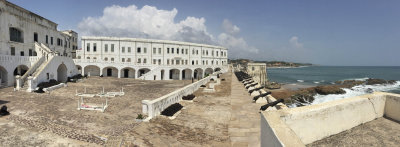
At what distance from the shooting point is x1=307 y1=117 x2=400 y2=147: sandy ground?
22.2 feet

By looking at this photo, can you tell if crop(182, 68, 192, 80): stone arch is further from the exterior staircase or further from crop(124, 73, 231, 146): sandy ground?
crop(124, 73, 231, 146): sandy ground

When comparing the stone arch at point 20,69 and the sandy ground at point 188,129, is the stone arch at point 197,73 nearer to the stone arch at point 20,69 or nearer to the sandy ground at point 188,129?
the stone arch at point 20,69

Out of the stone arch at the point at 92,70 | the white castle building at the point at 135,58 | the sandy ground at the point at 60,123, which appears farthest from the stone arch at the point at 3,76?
the stone arch at the point at 92,70

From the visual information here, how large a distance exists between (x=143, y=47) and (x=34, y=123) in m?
39.2

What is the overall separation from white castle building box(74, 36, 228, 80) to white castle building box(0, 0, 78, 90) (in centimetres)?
955

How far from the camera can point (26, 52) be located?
98.4ft

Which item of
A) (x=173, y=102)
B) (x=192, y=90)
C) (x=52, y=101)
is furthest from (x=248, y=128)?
(x=52, y=101)

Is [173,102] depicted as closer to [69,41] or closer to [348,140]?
[348,140]

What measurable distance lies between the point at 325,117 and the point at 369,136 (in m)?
2.05

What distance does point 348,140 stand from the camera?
6.97 metres

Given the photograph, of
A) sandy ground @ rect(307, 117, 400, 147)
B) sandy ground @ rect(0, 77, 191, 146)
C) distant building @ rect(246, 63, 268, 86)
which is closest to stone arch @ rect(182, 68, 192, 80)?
distant building @ rect(246, 63, 268, 86)

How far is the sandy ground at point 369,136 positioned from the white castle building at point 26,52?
27255 millimetres

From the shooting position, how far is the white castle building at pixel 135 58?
42.6 metres

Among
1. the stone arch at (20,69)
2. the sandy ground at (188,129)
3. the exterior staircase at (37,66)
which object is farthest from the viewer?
the stone arch at (20,69)
